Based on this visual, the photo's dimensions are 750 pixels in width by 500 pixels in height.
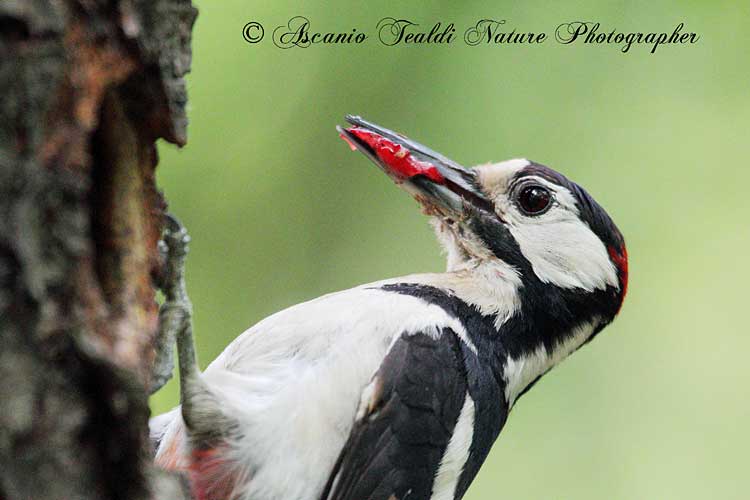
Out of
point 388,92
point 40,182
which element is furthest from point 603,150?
point 40,182

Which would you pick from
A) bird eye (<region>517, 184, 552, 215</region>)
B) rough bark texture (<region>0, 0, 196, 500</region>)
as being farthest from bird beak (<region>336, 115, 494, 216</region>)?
rough bark texture (<region>0, 0, 196, 500</region>)

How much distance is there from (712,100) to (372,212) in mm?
2027

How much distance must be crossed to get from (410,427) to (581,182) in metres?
2.91

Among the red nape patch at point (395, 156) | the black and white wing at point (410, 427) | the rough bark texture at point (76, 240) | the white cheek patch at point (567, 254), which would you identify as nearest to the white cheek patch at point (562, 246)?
the white cheek patch at point (567, 254)

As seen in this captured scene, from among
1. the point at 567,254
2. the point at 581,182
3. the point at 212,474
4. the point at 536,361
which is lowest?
the point at 212,474

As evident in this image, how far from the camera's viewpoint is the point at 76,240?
1.55 meters

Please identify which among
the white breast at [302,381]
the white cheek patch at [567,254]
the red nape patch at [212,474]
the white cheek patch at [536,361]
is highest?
the white cheek patch at [567,254]

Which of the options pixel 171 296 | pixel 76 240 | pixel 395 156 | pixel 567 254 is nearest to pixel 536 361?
pixel 567 254

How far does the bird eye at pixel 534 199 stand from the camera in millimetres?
3525

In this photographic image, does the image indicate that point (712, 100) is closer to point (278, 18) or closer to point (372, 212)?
point (372, 212)

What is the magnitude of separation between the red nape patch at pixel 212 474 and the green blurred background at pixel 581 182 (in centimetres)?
228

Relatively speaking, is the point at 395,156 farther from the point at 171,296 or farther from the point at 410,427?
the point at 171,296

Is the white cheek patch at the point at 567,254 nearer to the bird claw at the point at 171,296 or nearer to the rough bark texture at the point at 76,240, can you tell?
the bird claw at the point at 171,296

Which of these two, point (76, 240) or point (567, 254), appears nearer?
point (76, 240)
